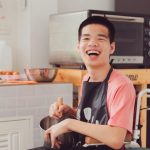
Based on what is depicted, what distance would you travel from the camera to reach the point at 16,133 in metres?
1.99

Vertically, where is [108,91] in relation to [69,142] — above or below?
above

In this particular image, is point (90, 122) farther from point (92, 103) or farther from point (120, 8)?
point (120, 8)

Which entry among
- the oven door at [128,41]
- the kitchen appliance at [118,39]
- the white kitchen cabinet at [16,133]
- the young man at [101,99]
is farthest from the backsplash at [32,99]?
the young man at [101,99]

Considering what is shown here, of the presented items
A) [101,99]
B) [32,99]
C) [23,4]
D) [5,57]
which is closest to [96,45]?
[101,99]

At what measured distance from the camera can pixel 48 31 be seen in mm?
2520

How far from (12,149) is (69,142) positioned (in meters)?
0.86

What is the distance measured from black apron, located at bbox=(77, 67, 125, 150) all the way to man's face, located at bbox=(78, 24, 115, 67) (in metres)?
0.07

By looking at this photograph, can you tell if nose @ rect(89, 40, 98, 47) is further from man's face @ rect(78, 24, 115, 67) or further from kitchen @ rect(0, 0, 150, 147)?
kitchen @ rect(0, 0, 150, 147)

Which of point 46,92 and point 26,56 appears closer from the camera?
→ point 46,92

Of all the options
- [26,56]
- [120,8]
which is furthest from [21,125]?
[120,8]

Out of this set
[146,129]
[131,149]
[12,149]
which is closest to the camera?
[131,149]

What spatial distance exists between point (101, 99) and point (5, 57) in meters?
1.28

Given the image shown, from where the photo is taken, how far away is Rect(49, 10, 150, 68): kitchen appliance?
2.25 m

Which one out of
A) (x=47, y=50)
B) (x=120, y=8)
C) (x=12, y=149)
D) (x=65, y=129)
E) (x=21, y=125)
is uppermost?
(x=120, y=8)
